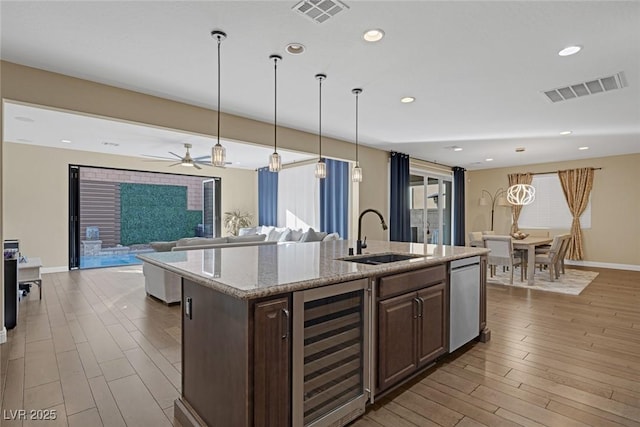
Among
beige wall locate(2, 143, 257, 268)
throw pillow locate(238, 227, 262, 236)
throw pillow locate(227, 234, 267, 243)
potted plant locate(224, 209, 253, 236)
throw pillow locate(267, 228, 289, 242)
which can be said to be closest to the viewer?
throw pillow locate(227, 234, 267, 243)

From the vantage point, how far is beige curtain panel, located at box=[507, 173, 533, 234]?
8.60 m

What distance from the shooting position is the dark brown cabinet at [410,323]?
211 centimetres

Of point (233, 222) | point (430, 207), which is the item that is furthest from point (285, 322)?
point (233, 222)

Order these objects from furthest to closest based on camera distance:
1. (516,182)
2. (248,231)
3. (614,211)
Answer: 1. (248,231)
2. (516,182)
3. (614,211)

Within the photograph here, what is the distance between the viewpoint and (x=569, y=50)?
2.73m

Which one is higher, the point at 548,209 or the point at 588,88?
the point at 588,88

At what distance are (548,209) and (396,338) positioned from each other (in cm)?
817

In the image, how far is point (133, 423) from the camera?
195 centimetres

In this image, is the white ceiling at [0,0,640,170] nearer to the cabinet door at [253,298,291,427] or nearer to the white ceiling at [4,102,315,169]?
the white ceiling at [4,102,315,169]

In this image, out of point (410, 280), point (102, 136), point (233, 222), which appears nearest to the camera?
point (410, 280)

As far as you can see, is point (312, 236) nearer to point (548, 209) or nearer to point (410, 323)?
point (410, 323)

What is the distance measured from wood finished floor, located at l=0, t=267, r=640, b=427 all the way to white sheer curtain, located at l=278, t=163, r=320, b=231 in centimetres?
439

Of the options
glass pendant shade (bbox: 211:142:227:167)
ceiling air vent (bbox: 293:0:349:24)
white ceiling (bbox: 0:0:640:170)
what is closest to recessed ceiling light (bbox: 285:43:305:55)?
white ceiling (bbox: 0:0:640:170)

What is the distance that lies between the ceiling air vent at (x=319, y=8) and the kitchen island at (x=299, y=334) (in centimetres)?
172
